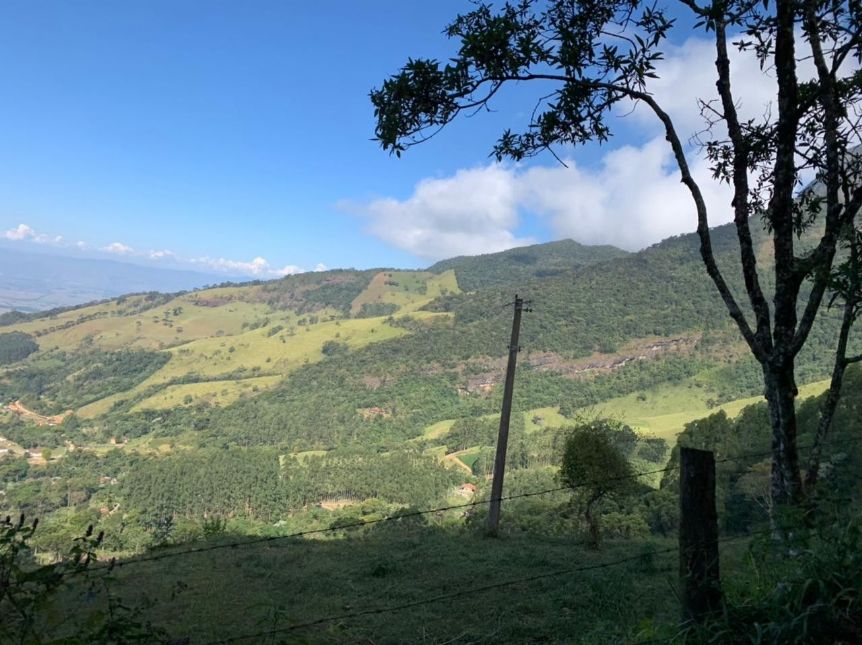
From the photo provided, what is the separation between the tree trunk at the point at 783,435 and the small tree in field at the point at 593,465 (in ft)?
44.9

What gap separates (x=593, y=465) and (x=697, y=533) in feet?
50.6

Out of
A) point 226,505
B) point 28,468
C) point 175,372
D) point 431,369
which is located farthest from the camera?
point 175,372

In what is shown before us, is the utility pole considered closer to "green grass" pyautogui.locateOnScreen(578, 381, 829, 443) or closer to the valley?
the valley

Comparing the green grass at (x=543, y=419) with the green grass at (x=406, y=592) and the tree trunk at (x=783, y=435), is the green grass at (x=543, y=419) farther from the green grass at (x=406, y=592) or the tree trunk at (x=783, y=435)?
the tree trunk at (x=783, y=435)

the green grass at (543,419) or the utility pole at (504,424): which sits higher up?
the utility pole at (504,424)

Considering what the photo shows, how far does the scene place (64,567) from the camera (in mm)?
2559

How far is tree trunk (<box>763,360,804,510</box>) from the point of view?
13.4 ft

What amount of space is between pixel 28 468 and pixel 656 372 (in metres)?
138

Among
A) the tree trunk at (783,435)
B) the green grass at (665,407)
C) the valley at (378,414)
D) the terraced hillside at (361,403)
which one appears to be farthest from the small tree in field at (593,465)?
the green grass at (665,407)

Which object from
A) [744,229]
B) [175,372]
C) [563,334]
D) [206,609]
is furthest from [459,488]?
[175,372]

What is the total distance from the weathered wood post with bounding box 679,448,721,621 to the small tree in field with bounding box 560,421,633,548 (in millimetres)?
14929

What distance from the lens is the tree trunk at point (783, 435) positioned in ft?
13.4

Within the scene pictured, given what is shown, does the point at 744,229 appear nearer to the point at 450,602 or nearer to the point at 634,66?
the point at 634,66

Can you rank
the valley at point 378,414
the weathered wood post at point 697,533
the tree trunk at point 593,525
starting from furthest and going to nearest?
the valley at point 378,414, the tree trunk at point 593,525, the weathered wood post at point 697,533
